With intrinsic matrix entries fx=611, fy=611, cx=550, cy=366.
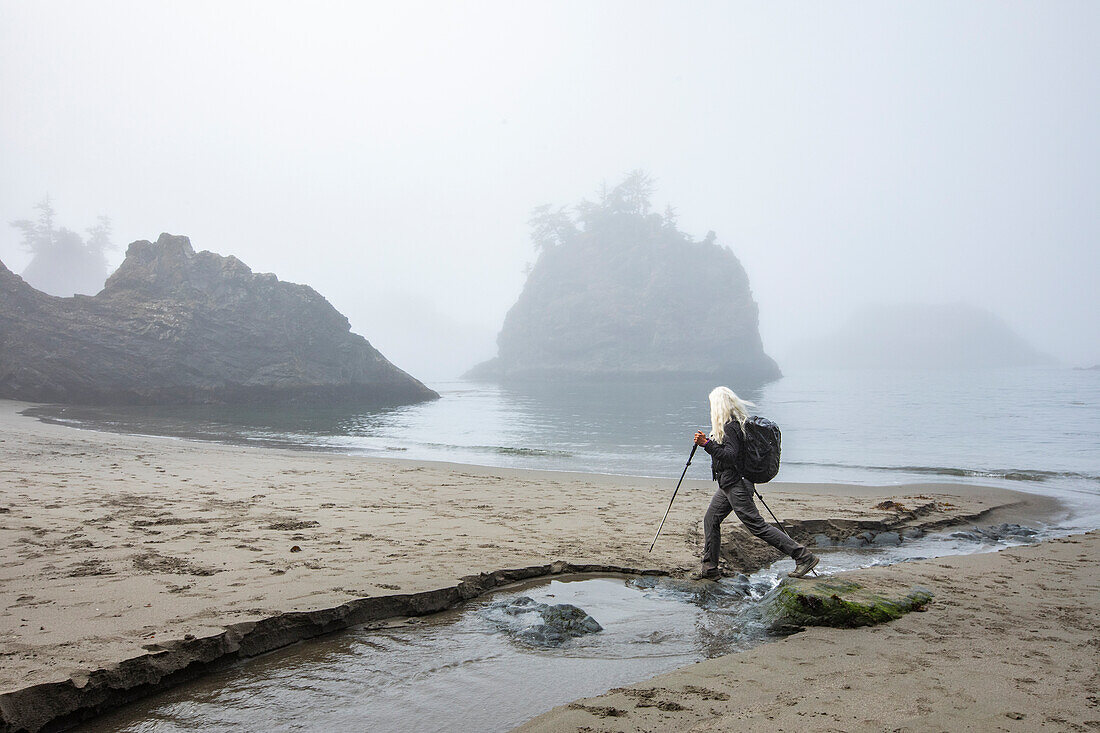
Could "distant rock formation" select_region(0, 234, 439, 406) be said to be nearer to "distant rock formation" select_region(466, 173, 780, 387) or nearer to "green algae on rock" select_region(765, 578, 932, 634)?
"green algae on rock" select_region(765, 578, 932, 634)

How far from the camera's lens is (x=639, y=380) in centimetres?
8938

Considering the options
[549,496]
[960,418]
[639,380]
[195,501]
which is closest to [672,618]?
[549,496]

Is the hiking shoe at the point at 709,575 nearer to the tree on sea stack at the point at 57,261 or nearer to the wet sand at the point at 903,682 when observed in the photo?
the wet sand at the point at 903,682

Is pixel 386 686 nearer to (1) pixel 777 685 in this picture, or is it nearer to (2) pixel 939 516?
(1) pixel 777 685

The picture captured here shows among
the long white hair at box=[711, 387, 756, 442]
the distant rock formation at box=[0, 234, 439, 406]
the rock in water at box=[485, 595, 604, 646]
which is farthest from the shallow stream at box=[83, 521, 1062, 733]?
the distant rock formation at box=[0, 234, 439, 406]

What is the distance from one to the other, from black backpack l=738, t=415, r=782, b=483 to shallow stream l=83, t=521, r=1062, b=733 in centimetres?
116

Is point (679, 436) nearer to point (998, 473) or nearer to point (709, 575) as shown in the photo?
point (998, 473)

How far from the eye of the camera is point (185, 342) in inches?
1569

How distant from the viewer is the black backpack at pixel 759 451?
19.5 ft

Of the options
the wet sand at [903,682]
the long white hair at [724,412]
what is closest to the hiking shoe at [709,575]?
the long white hair at [724,412]

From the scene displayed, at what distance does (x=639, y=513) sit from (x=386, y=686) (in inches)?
244

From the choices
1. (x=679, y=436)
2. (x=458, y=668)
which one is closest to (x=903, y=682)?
(x=458, y=668)

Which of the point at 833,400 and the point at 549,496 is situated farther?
the point at 833,400

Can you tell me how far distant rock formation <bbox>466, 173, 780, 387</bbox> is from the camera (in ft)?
309
